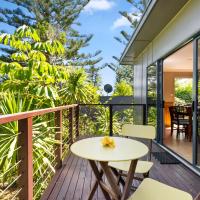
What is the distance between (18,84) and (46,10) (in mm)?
11194

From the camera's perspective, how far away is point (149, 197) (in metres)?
1.84

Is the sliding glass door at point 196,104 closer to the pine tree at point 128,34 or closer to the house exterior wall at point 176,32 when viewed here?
the house exterior wall at point 176,32

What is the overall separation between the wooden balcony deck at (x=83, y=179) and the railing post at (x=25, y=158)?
744 millimetres

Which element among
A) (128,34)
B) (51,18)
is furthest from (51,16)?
(128,34)

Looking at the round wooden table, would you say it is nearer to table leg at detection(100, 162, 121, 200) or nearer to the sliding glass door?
table leg at detection(100, 162, 121, 200)

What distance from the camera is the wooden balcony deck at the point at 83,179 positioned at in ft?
9.77

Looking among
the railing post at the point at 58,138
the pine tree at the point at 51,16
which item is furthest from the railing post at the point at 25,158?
the pine tree at the point at 51,16

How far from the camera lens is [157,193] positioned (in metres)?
1.90

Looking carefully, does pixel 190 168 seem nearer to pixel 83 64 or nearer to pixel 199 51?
pixel 199 51

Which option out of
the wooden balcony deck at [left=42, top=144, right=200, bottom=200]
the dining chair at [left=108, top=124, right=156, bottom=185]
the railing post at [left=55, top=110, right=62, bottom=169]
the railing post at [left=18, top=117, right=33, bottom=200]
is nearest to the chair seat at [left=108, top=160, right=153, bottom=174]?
the dining chair at [left=108, top=124, right=156, bottom=185]

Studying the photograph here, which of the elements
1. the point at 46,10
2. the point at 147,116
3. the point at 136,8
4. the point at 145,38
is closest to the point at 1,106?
the point at 145,38

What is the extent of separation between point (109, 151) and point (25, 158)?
0.73m

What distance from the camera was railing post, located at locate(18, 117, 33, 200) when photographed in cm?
213

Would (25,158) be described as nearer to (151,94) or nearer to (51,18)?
(151,94)
